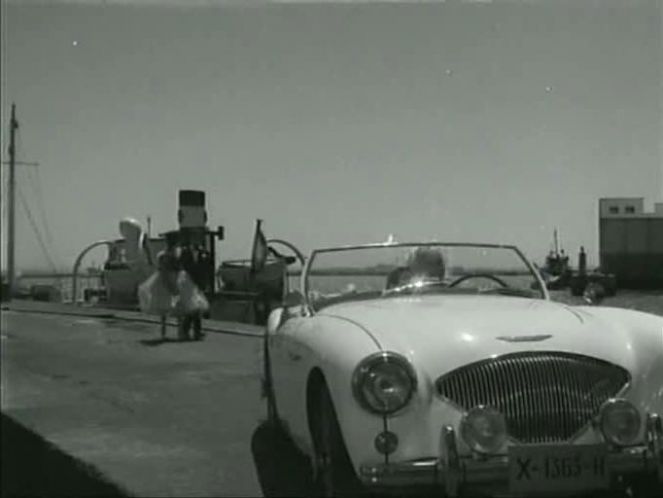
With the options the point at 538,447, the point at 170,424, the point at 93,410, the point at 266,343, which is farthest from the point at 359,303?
the point at 93,410

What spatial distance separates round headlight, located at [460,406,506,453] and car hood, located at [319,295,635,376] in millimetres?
199

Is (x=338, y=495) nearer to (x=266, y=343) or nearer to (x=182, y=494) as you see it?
(x=182, y=494)

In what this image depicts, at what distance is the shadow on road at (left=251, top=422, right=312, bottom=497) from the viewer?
Result: 178 inches

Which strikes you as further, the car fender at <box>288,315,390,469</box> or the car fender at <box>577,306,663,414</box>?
the car fender at <box>577,306,663,414</box>

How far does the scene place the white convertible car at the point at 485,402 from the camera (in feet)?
11.1

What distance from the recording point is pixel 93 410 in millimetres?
6809

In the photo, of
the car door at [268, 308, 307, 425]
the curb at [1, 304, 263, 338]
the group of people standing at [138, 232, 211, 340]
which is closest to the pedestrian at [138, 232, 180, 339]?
the group of people standing at [138, 232, 211, 340]

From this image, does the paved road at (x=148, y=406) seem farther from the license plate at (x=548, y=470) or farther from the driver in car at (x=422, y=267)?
the license plate at (x=548, y=470)

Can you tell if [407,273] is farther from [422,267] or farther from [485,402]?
[485,402]

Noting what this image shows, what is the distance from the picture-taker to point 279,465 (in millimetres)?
5004

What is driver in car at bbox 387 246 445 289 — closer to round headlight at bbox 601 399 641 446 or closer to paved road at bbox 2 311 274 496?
paved road at bbox 2 311 274 496

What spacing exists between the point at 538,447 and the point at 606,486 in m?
0.31

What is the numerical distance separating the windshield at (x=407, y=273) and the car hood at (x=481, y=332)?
0.60 m

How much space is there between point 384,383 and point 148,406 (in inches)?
153
